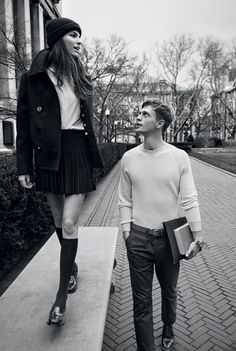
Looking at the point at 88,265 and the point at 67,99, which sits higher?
the point at 67,99

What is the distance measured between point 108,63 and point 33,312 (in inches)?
603

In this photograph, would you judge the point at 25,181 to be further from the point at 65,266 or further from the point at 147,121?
the point at 147,121

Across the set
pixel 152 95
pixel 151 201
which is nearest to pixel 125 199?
pixel 151 201

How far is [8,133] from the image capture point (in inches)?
606

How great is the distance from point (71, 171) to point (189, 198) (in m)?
0.82

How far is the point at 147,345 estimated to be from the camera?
7.22ft

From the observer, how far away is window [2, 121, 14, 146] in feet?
49.0

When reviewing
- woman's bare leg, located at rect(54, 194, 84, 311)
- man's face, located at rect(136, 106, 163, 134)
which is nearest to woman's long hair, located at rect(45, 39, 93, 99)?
man's face, located at rect(136, 106, 163, 134)

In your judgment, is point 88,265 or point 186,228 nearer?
point 186,228

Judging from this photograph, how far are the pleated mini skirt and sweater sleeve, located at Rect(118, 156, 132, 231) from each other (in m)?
0.26

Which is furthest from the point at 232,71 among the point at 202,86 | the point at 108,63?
the point at 108,63

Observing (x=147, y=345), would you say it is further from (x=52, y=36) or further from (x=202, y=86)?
(x=202, y=86)

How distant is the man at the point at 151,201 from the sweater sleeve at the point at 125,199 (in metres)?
0.03

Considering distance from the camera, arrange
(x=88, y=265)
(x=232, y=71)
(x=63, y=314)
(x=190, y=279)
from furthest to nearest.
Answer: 1. (x=232, y=71)
2. (x=190, y=279)
3. (x=88, y=265)
4. (x=63, y=314)
